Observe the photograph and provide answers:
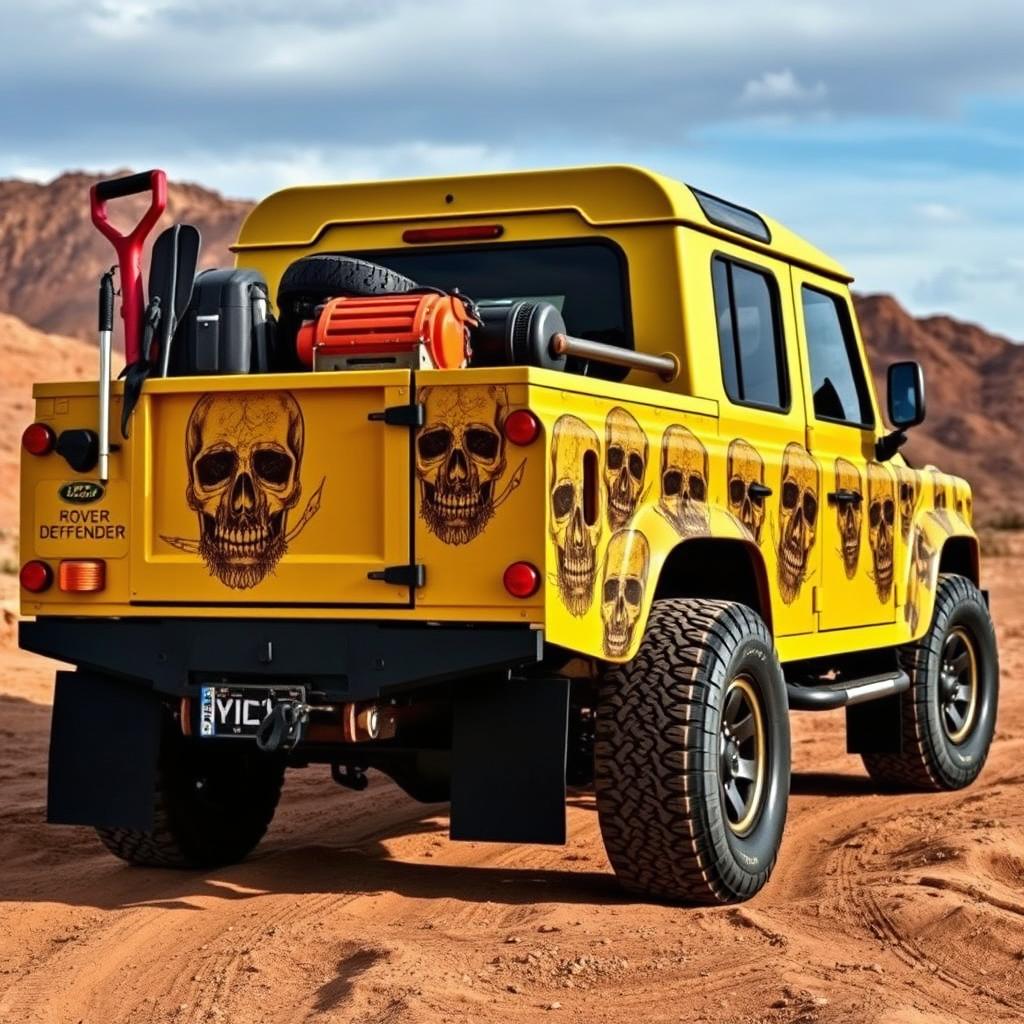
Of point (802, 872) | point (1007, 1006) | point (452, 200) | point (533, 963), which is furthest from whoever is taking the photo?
point (452, 200)

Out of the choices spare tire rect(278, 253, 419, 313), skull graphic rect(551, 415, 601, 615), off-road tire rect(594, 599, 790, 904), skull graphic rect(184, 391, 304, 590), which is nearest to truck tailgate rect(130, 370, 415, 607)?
skull graphic rect(184, 391, 304, 590)

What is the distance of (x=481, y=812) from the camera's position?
19.0 ft

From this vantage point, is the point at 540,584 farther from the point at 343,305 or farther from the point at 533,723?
the point at 343,305

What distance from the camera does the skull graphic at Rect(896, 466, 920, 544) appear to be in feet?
27.8

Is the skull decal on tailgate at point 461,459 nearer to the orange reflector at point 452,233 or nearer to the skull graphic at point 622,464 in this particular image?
the skull graphic at point 622,464

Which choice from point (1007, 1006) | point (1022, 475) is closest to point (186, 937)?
point (1007, 1006)

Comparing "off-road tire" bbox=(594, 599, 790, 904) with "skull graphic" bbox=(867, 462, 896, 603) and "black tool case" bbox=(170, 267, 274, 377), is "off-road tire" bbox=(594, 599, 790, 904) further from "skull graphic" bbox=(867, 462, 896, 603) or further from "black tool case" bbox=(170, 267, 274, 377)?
"skull graphic" bbox=(867, 462, 896, 603)

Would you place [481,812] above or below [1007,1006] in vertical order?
above

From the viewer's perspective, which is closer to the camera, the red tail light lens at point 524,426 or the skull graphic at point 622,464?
the red tail light lens at point 524,426

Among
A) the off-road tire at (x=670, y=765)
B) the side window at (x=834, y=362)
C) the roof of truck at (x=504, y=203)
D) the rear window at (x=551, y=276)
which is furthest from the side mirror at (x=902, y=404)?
the off-road tire at (x=670, y=765)

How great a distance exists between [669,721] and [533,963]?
976 mm

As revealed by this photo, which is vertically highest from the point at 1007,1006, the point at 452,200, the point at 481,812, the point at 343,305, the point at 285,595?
the point at 452,200

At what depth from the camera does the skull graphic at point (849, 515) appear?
7.67 m

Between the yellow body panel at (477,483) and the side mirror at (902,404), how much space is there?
1.39 meters
